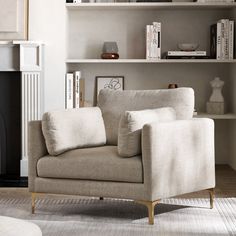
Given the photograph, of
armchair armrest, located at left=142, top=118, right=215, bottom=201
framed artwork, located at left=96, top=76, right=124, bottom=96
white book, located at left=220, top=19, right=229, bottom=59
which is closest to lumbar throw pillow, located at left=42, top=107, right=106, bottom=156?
armchair armrest, located at left=142, top=118, right=215, bottom=201

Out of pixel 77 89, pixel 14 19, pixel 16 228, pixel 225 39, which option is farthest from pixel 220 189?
pixel 16 228

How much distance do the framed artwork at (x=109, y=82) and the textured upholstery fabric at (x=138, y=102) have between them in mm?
1385

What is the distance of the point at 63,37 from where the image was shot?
5.18 metres

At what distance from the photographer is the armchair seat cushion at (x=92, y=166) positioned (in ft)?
12.0

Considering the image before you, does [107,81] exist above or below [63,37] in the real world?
below

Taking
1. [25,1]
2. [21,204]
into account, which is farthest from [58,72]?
[21,204]

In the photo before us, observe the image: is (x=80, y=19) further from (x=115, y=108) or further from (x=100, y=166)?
(x=100, y=166)

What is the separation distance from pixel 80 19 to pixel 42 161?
226cm

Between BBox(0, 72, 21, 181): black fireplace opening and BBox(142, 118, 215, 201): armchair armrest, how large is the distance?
5.92 feet

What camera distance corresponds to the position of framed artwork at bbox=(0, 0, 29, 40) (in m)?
5.08

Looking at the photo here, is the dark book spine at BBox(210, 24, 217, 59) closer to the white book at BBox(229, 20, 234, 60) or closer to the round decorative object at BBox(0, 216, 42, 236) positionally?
the white book at BBox(229, 20, 234, 60)

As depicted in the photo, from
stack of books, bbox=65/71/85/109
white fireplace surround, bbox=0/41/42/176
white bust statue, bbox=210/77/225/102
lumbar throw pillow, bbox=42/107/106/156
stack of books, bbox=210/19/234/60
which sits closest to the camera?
lumbar throw pillow, bbox=42/107/106/156

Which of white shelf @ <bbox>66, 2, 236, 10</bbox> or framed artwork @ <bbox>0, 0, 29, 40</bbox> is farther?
white shelf @ <bbox>66, 2, 236, 10</bbox>

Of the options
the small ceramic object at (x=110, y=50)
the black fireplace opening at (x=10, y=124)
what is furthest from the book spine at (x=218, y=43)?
the black fireplace opening at (x=10, y=124)
